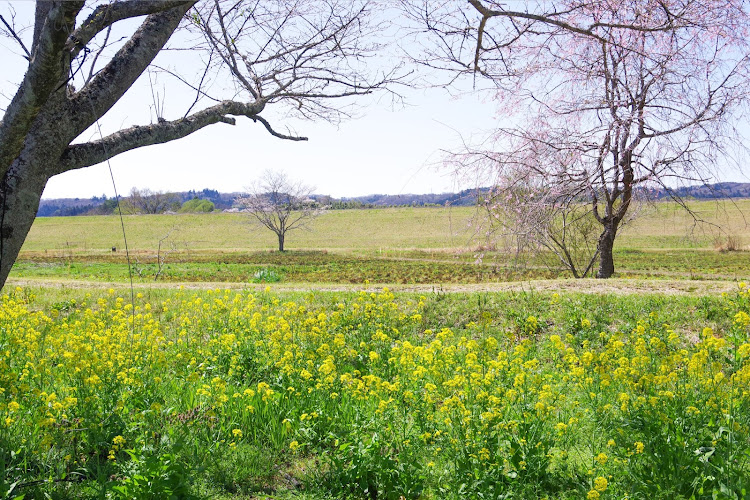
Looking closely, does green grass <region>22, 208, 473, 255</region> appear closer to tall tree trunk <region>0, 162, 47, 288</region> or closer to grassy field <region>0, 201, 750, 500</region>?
grassy field <region>0, 201, 750, 500</region>

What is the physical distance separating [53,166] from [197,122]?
133cm

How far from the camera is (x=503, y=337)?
26.5ft

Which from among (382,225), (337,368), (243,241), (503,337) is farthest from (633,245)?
(337,368)

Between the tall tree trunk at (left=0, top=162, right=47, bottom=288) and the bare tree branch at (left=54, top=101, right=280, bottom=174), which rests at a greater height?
the bare tree branch at (left=54, top=101, right=280, bottom=174)

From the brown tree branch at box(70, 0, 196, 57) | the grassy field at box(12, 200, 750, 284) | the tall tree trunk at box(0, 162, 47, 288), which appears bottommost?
the grassy field at box(12, 200, 750, 284)

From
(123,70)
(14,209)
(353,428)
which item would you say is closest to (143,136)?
(123,70)

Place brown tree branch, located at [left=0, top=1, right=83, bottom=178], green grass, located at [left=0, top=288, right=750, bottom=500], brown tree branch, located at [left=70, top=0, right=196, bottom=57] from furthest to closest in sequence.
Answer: green grass, located at [left=0, top=288, right=750, bottom=500] < brown tree branch, located at [left=70, top=0, right=196, bottom=57] < brown tree branch, located at [left=0, top=1, right=83, bottom=178]

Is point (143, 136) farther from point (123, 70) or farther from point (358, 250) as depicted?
point (358, 250)

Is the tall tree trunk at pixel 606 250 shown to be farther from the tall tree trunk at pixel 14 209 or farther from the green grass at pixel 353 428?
the tall tree trunk at pixel 14 209

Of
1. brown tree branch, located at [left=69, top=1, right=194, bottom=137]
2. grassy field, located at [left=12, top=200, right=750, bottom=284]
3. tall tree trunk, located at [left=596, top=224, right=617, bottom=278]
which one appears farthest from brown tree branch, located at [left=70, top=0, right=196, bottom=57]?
tall tree trunk, located at [left=596, top=224, right=617, bottom=278]

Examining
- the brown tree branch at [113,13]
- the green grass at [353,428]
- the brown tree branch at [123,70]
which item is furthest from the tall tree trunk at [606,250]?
the brown tree branch at [113,13]

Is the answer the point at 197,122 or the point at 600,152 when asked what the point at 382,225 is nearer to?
the point at 600,152

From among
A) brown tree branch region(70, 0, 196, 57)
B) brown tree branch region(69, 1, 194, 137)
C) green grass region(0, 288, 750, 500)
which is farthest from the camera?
brown tree branch region(69, 1, 194, 137)

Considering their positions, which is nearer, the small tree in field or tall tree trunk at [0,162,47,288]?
tall tree trunk at [0,162,47,288]
